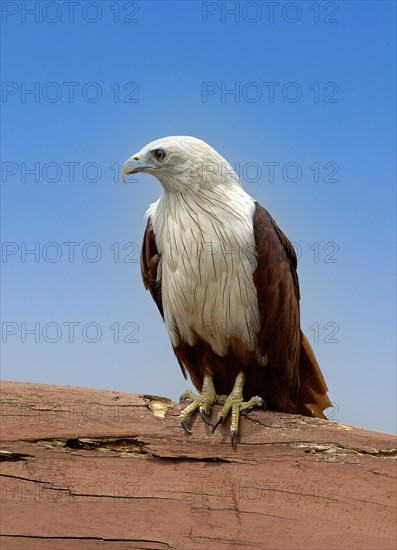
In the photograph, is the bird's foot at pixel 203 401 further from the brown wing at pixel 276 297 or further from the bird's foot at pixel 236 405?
the brown wing at pixel 276 297

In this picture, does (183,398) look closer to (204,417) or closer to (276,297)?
(204,417)

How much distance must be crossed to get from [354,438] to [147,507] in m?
1.12

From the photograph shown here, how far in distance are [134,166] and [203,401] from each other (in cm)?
132

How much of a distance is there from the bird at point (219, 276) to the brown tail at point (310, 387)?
10.2 inches

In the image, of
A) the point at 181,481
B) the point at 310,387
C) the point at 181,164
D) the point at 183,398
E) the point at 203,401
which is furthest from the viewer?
the point at 310,387

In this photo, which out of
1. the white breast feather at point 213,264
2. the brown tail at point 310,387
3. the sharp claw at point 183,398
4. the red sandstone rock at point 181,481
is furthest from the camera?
the brown tail at point 310,387

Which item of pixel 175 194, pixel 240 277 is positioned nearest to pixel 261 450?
pixel 240 277

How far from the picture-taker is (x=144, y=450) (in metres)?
3.79

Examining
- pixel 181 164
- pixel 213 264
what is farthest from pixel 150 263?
pixel 181 164

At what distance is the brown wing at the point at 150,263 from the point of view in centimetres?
410

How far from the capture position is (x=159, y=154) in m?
3.86

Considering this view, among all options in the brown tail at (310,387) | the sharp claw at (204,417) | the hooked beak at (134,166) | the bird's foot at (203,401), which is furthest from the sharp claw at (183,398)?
the hooked beak at (134,166)

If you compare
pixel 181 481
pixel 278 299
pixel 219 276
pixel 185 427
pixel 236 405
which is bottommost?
pixel 181 481

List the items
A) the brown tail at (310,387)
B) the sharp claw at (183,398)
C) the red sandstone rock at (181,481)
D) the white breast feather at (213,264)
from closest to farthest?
1. the red sandstone rock at (181,481)
2. the white breast feather at (213,264)
3. the sharp claw at (183,398)
4. the brown tail at (310,387)
